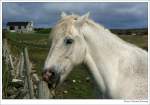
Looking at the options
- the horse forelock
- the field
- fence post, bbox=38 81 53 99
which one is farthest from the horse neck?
fence post, bbox=38 81 53 99

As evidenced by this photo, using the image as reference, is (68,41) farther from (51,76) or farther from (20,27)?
(20,27)

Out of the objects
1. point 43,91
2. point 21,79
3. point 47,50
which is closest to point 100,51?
point 47,50

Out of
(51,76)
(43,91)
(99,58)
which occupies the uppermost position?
(99,58)

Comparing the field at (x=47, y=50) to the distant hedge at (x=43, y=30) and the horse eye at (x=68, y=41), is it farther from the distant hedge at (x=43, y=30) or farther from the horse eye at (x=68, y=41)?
the horse eye at (x=68, y=41)

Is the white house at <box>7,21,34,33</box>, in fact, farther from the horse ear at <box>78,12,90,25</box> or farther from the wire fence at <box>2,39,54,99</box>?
the horse ear at <box>78,12,90,25</box>

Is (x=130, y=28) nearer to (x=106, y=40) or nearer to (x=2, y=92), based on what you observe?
(x=106, y=40)

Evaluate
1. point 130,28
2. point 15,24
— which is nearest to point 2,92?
point 15,24

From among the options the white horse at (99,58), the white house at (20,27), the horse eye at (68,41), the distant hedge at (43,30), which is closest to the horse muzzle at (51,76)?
the white horse at (99,58)
